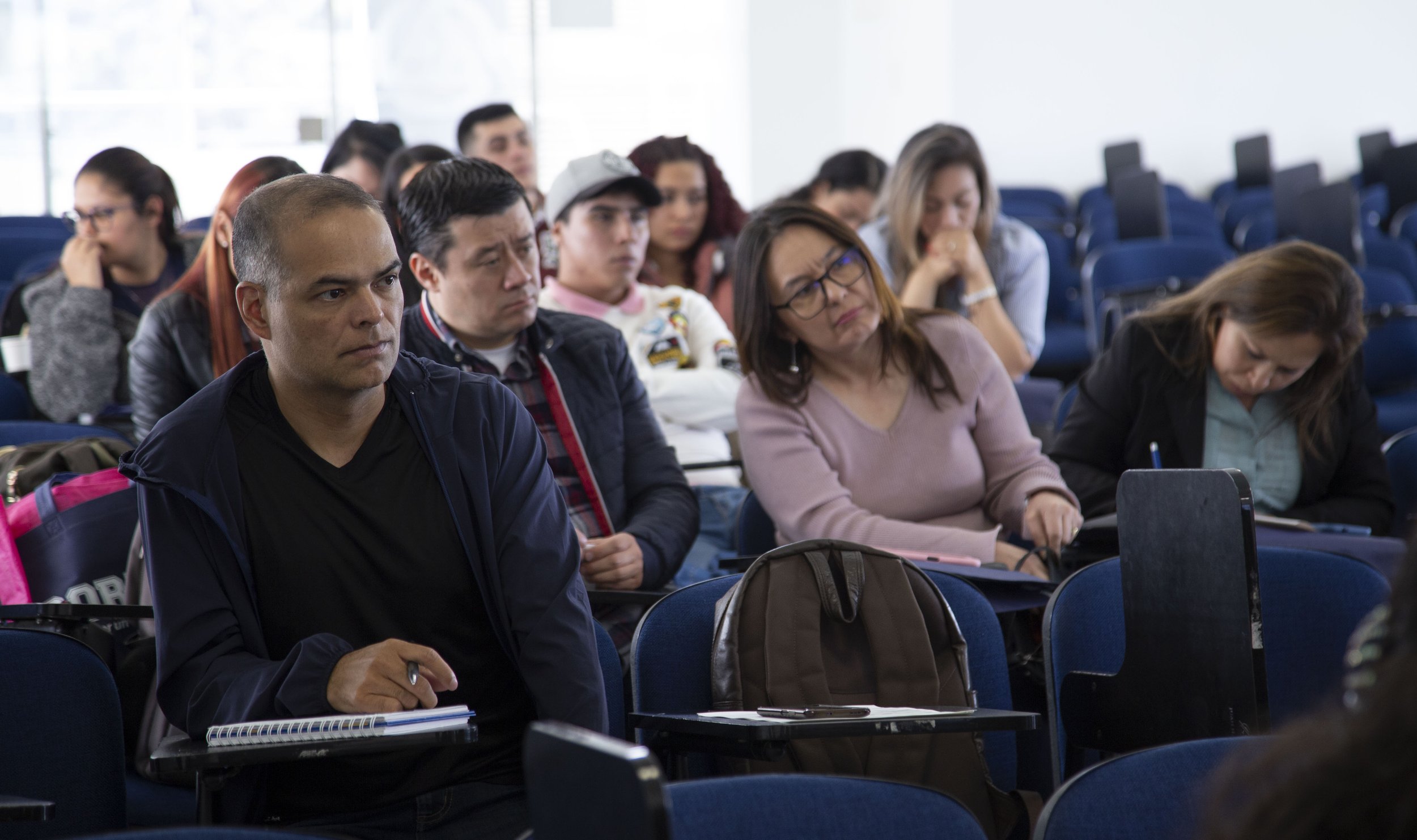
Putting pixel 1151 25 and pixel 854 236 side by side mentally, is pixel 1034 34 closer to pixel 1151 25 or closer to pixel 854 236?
pixel 1151 25

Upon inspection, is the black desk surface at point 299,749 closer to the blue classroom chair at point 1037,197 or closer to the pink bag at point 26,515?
the pink bag at point 26,515

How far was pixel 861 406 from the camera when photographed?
8.22 ft

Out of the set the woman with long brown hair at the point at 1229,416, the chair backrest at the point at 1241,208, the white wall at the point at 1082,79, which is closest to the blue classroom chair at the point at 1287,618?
the woman with long brown hair at the point at 1229,416

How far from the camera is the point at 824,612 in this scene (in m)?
1.76

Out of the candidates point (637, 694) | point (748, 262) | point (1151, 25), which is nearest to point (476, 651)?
point (637, 694)

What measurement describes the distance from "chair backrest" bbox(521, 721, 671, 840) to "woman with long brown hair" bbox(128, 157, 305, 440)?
1.93 m

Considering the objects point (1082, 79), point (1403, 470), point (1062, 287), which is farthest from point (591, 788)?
point (1082, 79)

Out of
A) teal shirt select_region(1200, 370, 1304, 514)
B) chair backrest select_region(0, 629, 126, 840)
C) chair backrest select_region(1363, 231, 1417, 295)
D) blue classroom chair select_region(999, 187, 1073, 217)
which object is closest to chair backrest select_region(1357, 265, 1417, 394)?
chair backrest select_region(1363, 231, 1417, 295)

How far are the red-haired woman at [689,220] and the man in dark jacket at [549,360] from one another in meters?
1.31

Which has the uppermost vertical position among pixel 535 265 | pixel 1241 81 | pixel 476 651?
pixel 1241 81

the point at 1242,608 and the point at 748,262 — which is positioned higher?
the point at 748,262

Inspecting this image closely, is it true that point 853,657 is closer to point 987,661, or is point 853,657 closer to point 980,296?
point 987,661

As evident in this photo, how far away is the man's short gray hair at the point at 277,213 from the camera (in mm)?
1569

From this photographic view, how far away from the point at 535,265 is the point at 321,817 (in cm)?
110
